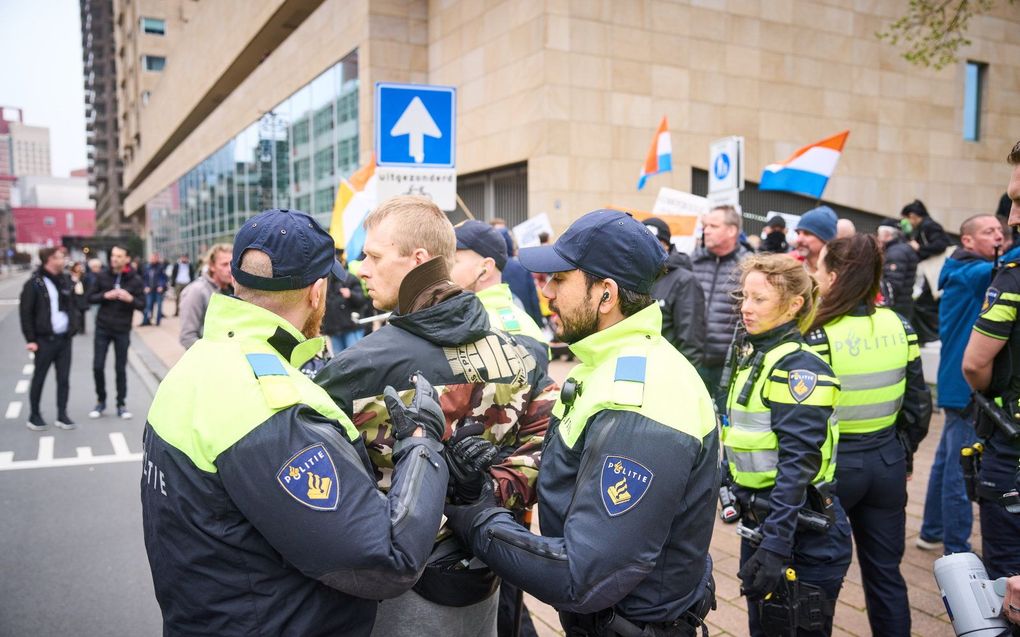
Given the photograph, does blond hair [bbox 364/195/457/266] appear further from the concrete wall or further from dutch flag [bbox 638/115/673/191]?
the concrete wall

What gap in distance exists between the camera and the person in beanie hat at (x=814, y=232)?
5.00 m

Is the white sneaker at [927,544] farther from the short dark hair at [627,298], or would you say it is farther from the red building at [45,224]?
the red building at [45,224]

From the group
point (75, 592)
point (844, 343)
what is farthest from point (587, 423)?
point (75, 592)

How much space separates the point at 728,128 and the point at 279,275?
16278 millimetres

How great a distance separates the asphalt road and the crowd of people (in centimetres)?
266

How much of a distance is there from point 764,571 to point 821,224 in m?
3.12

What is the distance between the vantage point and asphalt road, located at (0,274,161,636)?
13.3 feet

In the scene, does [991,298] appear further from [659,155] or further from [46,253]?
[46,253]

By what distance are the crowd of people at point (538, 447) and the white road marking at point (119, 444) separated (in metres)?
5.99

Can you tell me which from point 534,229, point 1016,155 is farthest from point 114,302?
point 1016,155

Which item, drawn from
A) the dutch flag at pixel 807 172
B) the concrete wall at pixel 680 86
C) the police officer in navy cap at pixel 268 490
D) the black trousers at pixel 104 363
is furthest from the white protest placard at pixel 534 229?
the police officer in navy cap at pixel 268 490

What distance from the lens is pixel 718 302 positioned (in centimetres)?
582

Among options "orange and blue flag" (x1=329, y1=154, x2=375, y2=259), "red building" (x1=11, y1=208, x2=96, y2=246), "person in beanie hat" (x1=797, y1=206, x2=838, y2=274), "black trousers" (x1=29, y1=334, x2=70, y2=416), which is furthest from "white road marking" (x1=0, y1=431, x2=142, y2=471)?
"red building" (x1=11, y1=208, x2=96, y2=246)

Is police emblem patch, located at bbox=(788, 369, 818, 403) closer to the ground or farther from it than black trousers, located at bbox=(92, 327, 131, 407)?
farther from it
